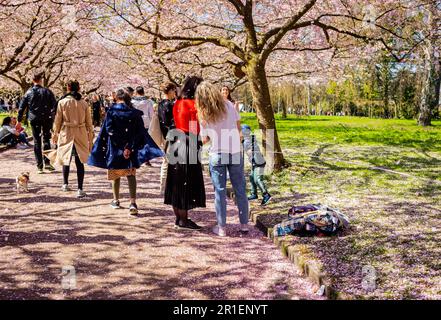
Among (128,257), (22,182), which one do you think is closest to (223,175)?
(128,257)

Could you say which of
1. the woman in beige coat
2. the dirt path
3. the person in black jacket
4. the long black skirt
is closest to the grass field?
the dirt path

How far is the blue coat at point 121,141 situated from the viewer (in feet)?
22.9

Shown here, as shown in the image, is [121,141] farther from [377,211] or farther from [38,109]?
[38,109]

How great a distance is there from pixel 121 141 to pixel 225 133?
6.80 feet

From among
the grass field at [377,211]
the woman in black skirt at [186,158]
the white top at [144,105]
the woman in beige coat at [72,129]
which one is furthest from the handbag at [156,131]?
the white top at [144,105]

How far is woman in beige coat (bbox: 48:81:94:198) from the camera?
8.45 metres

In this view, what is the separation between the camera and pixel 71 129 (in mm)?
8609

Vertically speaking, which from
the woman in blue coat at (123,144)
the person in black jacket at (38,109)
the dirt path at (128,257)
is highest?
the person in black jacket at (38,109)

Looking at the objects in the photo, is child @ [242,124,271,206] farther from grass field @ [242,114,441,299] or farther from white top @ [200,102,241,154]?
white top @ [200,102,241,154]

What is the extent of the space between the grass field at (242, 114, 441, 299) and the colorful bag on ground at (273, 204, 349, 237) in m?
0.15

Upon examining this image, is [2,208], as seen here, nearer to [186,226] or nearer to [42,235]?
[42,235]

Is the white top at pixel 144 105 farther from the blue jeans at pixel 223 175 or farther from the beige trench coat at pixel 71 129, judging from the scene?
the blue jeans at pixel 223 175

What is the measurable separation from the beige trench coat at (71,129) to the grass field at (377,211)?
12.5 feet

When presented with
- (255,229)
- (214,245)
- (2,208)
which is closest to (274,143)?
(255,229)
